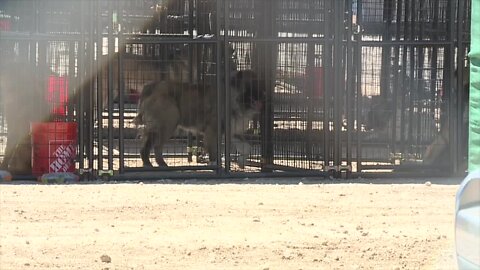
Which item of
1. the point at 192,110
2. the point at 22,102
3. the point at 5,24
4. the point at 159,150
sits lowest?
the point at 159,150

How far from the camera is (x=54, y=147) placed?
11742mm

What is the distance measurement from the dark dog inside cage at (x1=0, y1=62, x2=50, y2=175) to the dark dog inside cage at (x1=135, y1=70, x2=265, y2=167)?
1473mm

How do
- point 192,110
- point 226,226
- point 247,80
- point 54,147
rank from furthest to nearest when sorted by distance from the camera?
point 192,110, point 247,80, point 54,147, point 226,226

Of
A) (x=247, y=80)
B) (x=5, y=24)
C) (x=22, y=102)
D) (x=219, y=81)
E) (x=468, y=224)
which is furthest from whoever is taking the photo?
(x=5, y=24)

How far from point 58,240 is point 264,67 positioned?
555cm

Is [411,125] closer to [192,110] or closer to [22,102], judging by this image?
[192,110]

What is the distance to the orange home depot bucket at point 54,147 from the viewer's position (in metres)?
11.8

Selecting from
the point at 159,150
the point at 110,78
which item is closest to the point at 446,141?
the point at 159,150

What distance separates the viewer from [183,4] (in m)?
12.4

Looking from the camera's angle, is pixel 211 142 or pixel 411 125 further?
pixel 411 125

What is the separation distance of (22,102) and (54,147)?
2.92 ft

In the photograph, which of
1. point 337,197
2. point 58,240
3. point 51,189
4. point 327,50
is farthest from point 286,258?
point 327,50

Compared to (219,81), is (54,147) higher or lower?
lower

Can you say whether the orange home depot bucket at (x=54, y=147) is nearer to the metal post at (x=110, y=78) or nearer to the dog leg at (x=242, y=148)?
the metal post at (x=110, y=78)
